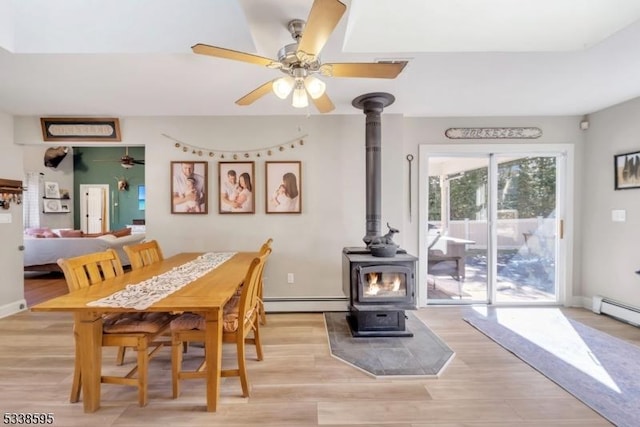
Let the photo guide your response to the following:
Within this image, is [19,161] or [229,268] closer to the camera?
[229,268]

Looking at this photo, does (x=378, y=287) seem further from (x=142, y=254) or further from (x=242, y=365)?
(x=142, y=254)

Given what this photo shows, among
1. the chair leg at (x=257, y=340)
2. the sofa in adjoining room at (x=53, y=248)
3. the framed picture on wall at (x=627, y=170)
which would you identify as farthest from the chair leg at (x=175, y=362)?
the framed picture on wall at (x=627, y=170)

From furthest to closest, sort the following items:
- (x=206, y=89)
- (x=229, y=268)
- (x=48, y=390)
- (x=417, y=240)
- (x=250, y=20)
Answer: (x=417, y=240), (x=206, y=89), (x=229, y=268), (x=48, y=390), (x=250, y=20)

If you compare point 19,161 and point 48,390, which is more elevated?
point 19,161

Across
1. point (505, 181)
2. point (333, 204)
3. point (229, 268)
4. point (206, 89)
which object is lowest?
point (229, 268)

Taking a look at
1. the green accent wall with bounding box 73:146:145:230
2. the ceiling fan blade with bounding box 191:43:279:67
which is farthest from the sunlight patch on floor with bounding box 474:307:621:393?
the green accent wall with bounding box 73:146:145:230

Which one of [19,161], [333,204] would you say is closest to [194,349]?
[333,204]

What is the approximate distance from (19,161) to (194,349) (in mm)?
3391

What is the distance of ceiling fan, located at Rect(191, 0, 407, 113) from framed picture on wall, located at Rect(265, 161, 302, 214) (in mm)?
1540

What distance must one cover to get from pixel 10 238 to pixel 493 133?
19.8ft

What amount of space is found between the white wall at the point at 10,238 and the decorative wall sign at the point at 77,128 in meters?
0.38

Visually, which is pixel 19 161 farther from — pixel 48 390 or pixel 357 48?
pixel 357 48

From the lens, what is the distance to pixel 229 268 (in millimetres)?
2541

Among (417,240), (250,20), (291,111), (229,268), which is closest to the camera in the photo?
(250,20)
